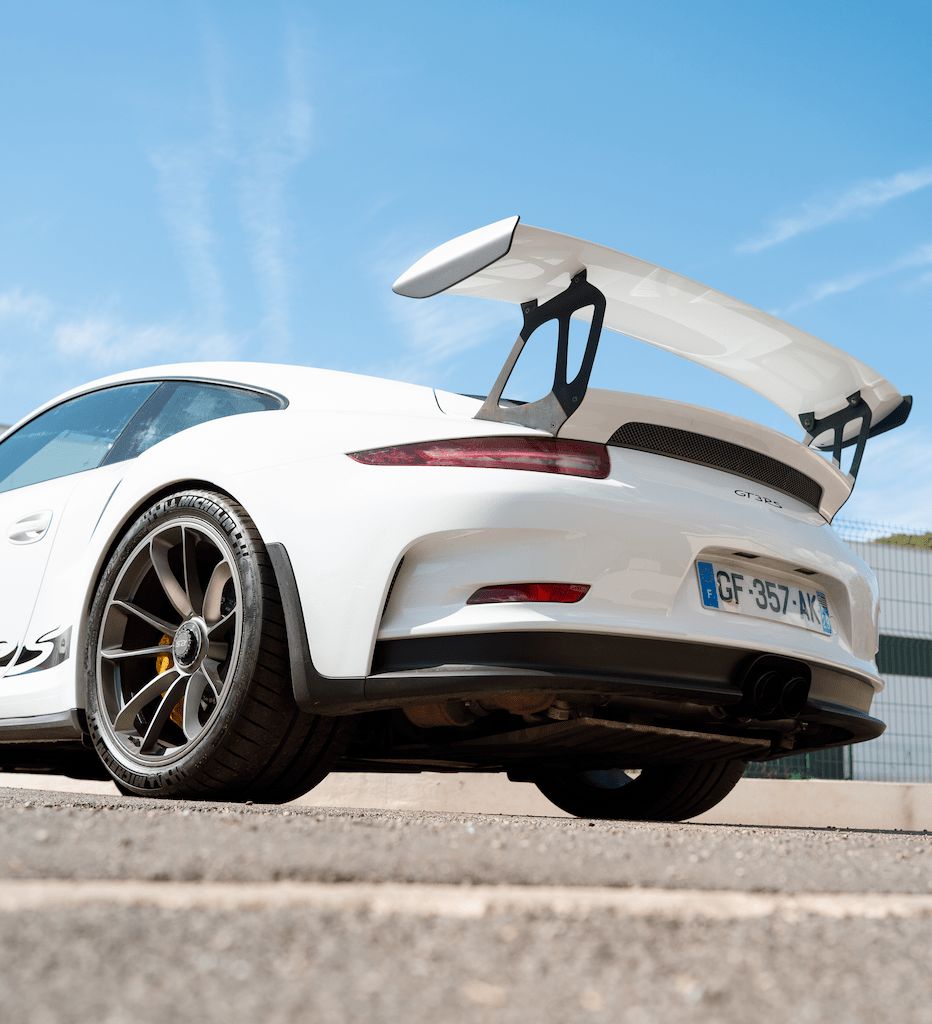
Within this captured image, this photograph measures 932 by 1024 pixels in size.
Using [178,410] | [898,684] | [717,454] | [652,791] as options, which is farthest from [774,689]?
[898,684]

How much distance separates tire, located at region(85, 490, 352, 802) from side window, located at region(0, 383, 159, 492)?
818mm

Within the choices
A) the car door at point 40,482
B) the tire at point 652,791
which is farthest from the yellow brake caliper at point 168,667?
the tire at point 652,791

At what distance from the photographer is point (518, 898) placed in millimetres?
1351

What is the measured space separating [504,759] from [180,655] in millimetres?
1128

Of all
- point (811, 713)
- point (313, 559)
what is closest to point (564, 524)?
point (313, 559)

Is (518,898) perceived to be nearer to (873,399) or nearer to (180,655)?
(180,655)

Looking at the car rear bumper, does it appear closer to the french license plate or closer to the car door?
the french license plate

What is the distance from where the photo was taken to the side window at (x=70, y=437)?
13.2 ft

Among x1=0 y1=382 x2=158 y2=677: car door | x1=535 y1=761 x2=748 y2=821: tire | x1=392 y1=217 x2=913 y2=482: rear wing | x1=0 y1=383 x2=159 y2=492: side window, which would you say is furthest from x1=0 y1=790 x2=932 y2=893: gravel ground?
x1=0 y1=383 x2=159 y2=492: side window

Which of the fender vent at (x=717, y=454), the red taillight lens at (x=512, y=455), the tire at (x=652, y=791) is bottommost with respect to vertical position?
the tire at (x=652, y=791)

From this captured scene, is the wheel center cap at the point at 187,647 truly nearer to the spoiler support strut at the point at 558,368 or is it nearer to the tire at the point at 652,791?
the spoiler support strut at the point at 558,368

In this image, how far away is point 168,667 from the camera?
3395mm

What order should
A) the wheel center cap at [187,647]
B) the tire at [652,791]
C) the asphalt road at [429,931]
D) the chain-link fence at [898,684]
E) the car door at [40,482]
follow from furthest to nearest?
the chain-link fence at [898,684]
the tire at [652,791]
the car door at [40,482]
the wheel center cap at [187,647]
the asphalt road at [429,931]

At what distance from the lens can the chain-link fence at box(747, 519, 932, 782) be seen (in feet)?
51.6
